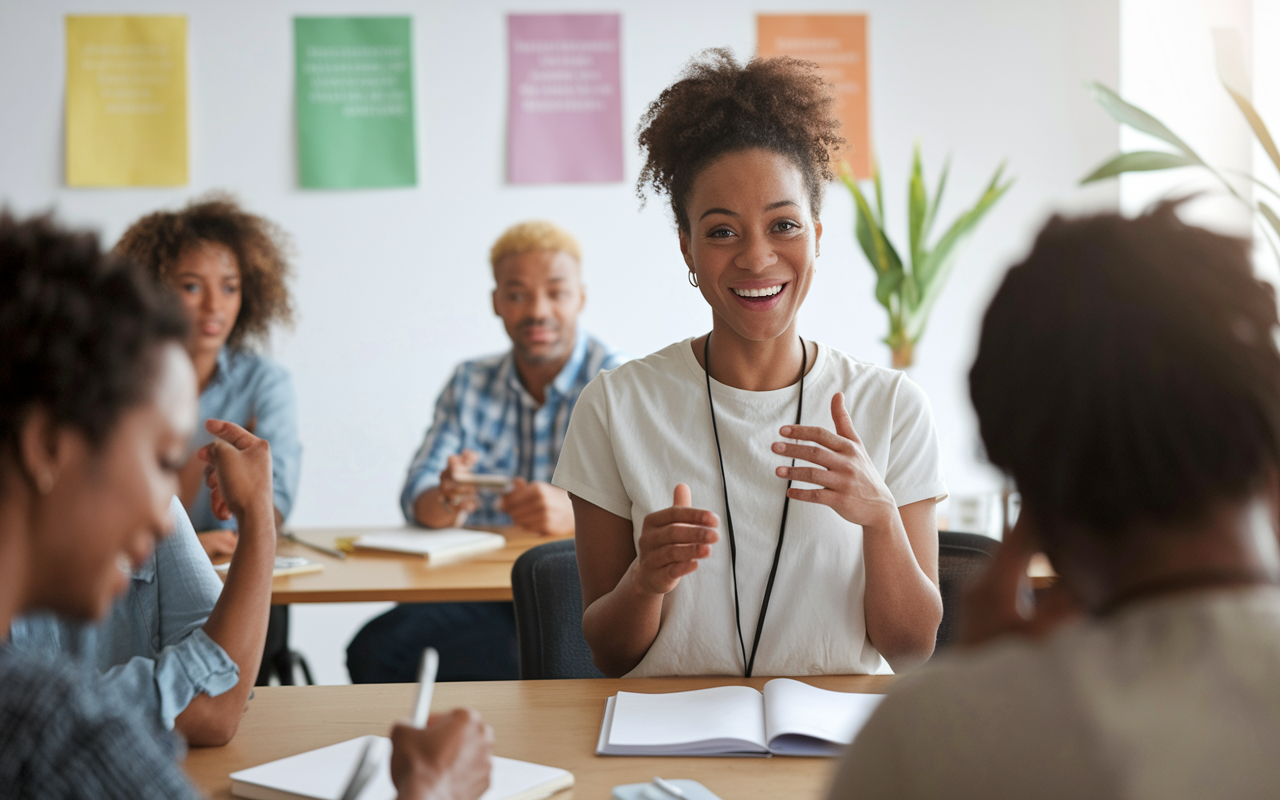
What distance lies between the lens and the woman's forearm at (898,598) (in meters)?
1.35

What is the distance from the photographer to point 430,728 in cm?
88

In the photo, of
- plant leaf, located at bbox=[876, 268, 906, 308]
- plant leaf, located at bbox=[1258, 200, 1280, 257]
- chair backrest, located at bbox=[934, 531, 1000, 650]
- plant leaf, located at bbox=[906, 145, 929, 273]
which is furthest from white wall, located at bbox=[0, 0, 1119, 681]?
chair backrest, located at bbox=[934, 531, 1000, 650]

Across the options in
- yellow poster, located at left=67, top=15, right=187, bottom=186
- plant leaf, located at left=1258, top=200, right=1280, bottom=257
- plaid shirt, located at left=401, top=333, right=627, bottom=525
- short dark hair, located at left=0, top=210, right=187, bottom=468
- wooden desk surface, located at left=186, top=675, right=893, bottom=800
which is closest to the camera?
short dark hair, located at left=0, top=210, right=187, bottom=468

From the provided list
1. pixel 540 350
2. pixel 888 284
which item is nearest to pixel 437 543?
pixel 540 350

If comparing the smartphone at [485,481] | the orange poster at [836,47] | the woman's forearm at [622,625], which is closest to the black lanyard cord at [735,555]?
the woman's forearm at [622,625]

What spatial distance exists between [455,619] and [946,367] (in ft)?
6.25

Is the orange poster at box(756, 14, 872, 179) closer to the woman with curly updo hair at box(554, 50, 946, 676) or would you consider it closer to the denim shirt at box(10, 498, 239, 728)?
the woman with curly updo hair at box(554, 50, 946, 676)

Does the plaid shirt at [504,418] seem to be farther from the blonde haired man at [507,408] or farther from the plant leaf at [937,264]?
the plant leaf at [937,264]

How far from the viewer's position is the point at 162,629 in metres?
1.26

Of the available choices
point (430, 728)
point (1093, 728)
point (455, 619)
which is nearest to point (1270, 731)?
point (1093, 728)

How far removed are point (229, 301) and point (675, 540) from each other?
6.48 feet

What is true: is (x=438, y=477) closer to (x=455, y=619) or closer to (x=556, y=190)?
(x=455, y=619)

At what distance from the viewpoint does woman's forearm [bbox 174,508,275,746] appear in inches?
44.2

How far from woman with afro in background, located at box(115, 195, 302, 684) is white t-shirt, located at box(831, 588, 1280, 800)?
230cm
